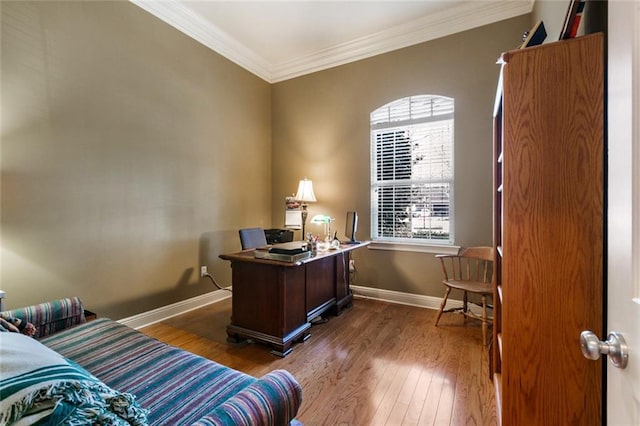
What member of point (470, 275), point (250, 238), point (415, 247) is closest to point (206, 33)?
point (250, 238)

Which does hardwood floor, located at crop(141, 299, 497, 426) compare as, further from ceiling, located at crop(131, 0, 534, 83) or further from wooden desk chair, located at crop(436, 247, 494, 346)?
ceiling, located at crop(131, 0, 534, 83)

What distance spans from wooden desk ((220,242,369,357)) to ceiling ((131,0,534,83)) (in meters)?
2.58

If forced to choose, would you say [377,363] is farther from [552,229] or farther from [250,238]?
[250,238]

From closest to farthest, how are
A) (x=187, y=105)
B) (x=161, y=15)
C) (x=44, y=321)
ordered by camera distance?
(x=44, y=321)
(x=161, y=15)
(x=187, y=105)

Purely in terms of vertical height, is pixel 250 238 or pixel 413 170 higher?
pixel 413 170

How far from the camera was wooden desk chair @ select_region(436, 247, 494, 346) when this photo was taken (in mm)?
2520

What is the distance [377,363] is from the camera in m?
2.13

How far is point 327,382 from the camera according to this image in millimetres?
1899

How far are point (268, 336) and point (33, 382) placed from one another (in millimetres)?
1810

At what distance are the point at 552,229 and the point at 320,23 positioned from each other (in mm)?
3246

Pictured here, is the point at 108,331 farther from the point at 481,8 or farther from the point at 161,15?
the point at 481,8

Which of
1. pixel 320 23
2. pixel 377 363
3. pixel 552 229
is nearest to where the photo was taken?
pixel 552 229

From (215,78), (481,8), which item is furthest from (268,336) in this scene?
(481,8)

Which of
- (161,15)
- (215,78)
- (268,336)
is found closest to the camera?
(268,336)
